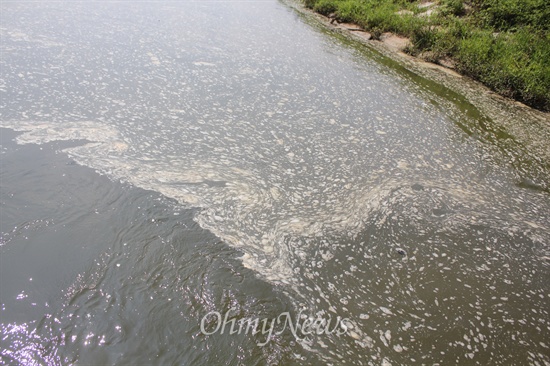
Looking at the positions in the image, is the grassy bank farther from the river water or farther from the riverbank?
the river water

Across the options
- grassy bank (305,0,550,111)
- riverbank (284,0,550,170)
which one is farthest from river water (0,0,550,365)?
grassy bank (305,0,550,111)

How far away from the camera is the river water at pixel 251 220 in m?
2.96

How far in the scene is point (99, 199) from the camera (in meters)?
4.02

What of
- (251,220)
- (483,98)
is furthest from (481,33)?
(251,220)

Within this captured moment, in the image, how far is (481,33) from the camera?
10320 mm

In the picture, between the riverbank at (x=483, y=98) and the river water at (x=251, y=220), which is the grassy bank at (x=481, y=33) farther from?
the river water at (x=251, y=220)

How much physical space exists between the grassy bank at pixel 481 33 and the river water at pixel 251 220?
5.43 ft

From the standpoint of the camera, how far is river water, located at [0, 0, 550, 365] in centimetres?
296

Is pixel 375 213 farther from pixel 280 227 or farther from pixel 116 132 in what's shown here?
pixel 116 132

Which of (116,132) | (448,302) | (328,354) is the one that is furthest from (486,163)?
(116,132)

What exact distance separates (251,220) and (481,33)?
9253 millimetres

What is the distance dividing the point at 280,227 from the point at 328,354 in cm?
142

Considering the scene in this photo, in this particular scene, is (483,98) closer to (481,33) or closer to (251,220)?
(481,33)

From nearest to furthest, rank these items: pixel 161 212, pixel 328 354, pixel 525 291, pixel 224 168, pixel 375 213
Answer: pixel 328 354 < pixel 525 291 < pixel 161 212 < pixel 375 213 < pixel 224 168
